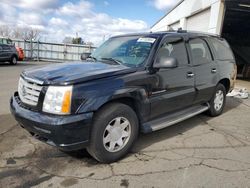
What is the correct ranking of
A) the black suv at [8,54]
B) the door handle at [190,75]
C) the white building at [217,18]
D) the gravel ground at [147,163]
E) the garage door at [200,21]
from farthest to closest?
the black suv at [8,54]
the garage door at [200,21]
the white building at [217,18]
the door handle at [190,75]
the gravel ground at [147,163]

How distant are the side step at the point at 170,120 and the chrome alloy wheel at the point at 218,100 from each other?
610mm

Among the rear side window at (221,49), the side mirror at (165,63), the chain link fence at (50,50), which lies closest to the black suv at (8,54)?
the chain link fence at (50,50)

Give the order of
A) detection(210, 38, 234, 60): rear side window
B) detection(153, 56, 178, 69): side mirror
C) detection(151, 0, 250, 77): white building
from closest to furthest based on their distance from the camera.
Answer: detection(153, 56, 178, 69): side mirror
detection(210, 38, 234, 60): rear side window
detection(151, 0, 250, 77): white building

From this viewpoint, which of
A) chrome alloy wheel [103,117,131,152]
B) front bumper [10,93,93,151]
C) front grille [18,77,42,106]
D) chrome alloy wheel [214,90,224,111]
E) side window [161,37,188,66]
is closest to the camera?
front bumper [10,93,93,151]

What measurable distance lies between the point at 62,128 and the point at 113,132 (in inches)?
31.8

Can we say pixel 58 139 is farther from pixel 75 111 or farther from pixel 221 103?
pixel 221 103

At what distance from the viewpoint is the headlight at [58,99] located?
10.7 ft

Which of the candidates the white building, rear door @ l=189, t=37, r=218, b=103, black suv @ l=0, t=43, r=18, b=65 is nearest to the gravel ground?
rear door @ l=189, t=37, r=218, b=103

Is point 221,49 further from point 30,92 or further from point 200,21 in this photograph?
point 200,21

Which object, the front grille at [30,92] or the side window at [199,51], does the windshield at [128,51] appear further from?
the front grille at [30,92]

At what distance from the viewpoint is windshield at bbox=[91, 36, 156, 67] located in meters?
4.34

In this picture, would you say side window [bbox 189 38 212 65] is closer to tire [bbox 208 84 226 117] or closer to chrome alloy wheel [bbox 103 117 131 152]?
tire [bbox 208 84 226 117]

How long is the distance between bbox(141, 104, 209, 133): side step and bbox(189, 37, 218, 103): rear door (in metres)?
0.19

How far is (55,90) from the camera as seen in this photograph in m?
3.33
